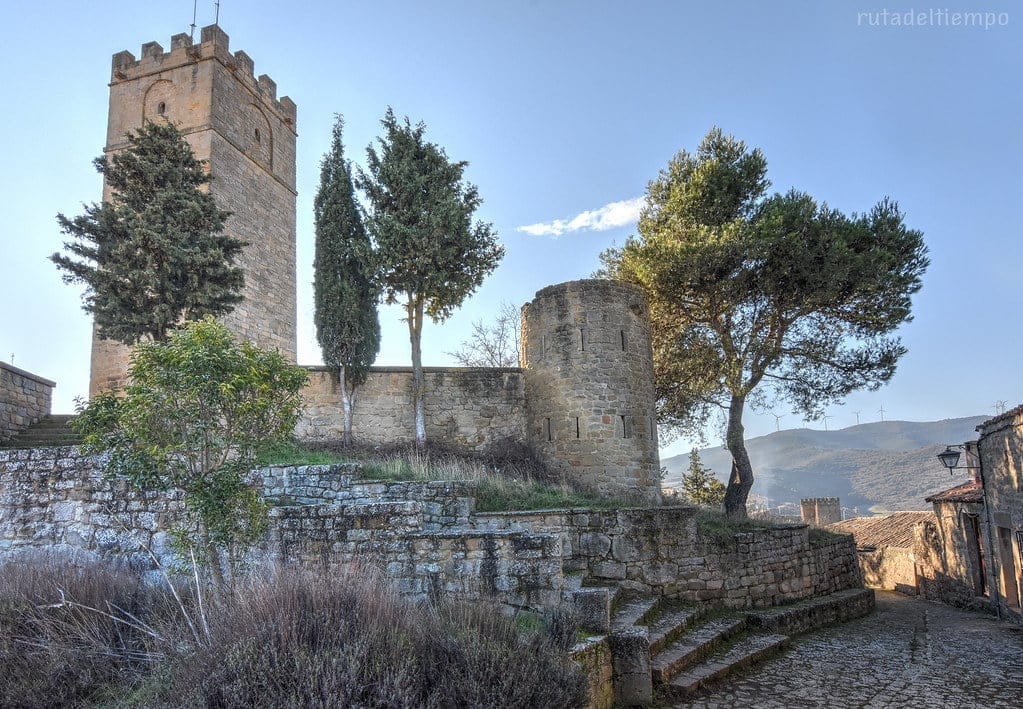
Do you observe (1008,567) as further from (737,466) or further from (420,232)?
(420,232)

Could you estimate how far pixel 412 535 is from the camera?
620 cm

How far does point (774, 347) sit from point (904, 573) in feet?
36.3

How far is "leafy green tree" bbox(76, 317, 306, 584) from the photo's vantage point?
6055 mm

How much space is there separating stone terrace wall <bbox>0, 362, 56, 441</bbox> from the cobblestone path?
1223 cm

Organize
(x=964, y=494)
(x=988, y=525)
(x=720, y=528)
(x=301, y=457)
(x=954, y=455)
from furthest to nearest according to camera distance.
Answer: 1. (x=964, y=494)
2. (x=954, y=455)
3. (x=988, y=525)
4. (x=301, y=457)
5. (x=720, y=528)

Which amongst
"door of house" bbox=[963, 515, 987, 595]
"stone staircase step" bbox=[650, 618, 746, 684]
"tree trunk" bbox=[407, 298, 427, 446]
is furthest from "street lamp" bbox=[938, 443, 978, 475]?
"tree trunk" bbox=[407, 298, 427, 446]

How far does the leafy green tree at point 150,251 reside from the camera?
12062 millimetres

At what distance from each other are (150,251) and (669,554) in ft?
35.5

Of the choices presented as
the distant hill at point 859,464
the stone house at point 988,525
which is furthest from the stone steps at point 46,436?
the distant hill at point 859,464

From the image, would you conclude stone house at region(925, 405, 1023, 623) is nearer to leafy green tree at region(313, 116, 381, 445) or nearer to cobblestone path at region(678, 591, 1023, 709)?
cobblestone path at region(678, 591, 1023, 709)

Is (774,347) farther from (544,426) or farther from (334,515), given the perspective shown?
(334,515)

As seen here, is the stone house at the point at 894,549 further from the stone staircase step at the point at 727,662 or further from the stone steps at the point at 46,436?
the stone steps at the point at 46,436

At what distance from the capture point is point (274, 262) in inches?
901

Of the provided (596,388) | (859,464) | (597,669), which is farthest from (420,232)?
(859,464)
